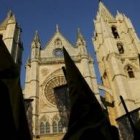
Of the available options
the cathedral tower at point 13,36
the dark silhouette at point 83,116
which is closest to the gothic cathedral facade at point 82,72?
the cathedral tower at point 13,36

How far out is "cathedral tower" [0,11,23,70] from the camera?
2078 cm

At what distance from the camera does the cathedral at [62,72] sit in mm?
17188

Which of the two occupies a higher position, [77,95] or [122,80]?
[122,80]

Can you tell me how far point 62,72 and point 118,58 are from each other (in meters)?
4.64

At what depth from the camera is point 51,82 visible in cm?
2022

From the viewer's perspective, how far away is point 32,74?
19.7 metres

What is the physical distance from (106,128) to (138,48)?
20271 mm

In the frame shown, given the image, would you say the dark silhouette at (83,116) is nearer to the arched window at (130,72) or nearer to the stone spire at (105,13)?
the arched window at (130,72)

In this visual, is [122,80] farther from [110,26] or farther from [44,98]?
[110,26]

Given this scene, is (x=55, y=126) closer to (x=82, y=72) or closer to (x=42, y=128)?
(x=42, y=128)

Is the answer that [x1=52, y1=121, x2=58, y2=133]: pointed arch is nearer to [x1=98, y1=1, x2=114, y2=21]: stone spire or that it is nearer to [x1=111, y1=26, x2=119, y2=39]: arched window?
[x1=111, y1=26, x2=119, y2=39]: arched window

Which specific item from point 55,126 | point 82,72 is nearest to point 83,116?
point 55,126

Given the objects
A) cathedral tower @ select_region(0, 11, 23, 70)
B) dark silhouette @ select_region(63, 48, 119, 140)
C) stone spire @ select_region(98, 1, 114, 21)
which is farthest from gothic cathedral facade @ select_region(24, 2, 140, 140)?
dark silhouette @ select_region(63, 48, 119, 140)

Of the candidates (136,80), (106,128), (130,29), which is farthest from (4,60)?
(130,29)
